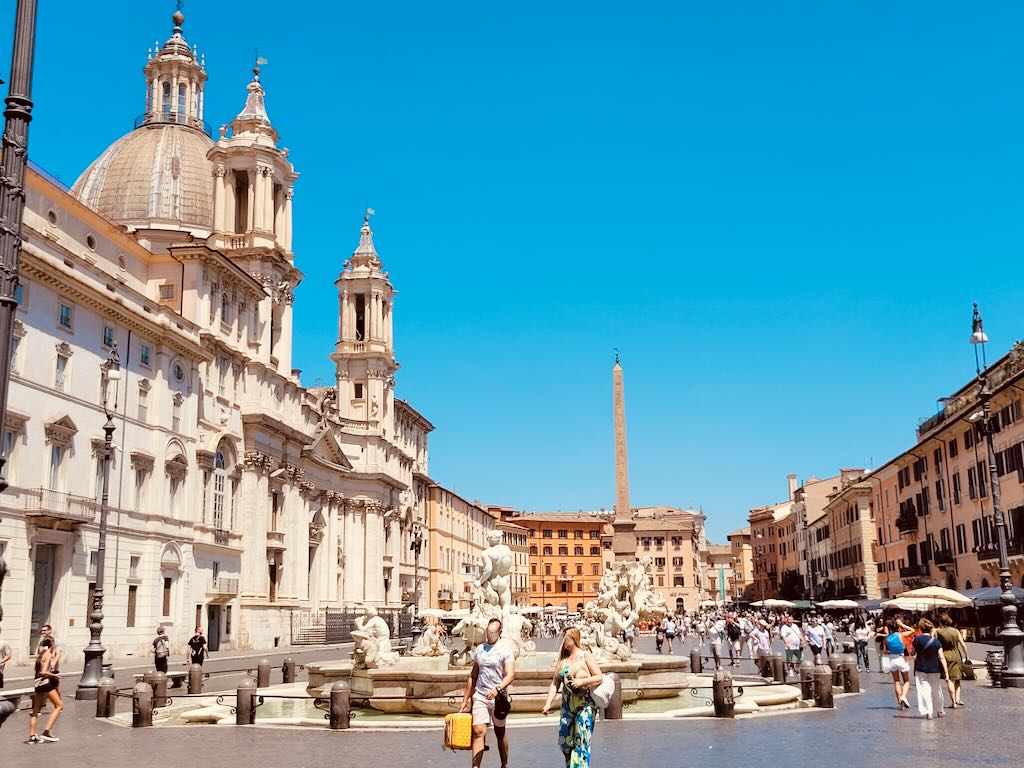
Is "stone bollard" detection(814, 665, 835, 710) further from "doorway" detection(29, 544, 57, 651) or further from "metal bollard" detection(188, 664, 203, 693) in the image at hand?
"doorway" detection(29, 544, 57, 651)

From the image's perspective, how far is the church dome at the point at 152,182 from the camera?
5750cm

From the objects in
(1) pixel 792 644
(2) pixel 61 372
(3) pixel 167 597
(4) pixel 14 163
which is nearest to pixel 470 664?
(1) pixel 792 644

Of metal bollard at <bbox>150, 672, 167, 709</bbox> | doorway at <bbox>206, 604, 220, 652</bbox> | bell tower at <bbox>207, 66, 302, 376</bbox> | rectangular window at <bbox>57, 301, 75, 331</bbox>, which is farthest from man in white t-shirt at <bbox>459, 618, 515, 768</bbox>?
bell tower at <bbox>207, 66, 302, 376</bbox>

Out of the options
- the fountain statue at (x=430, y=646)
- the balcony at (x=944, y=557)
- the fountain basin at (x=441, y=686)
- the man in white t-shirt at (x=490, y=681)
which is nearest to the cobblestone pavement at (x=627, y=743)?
the fountain basin at (x=441, y=686)

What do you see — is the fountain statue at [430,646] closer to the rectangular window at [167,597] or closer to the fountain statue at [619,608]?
the fountain statue at [619,608]

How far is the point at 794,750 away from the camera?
497 inches

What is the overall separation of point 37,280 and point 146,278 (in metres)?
15.1

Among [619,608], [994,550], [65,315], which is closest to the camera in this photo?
[619,608]

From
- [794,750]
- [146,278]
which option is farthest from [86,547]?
[794,750]

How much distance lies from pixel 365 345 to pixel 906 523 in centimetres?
4152

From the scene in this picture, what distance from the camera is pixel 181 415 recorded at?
4178 cm

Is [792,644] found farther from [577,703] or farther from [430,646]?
[577,703]

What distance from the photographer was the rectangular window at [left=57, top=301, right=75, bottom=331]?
110ft

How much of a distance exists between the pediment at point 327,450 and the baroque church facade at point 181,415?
0.18 meters
